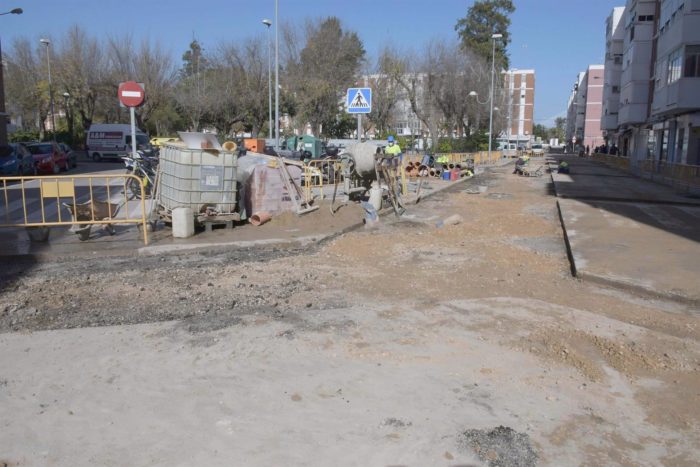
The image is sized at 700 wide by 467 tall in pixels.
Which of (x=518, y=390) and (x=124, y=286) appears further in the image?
(x=124, y=286)

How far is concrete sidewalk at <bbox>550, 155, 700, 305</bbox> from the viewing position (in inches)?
292

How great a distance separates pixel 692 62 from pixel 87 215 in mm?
32027

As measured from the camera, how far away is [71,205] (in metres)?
10.2

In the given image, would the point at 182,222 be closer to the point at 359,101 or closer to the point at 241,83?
the point at 359,101

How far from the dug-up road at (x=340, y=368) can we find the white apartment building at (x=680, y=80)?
28.2m

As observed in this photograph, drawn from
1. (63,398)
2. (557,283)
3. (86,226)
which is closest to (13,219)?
(86,226)

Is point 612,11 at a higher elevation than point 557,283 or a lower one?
higher

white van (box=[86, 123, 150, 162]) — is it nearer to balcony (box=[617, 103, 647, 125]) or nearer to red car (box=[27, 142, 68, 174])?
red car (box=[27, 142, 68, 174])

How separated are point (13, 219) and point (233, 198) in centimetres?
530

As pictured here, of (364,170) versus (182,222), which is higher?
(364,170)

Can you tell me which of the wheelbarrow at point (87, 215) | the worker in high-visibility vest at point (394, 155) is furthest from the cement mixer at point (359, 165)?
the wheelbarrow at point (87, 215)

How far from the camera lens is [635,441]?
3652mm

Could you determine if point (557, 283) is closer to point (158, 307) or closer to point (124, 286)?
point (158, 307)

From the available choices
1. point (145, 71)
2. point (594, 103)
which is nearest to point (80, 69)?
point (145, 71)
